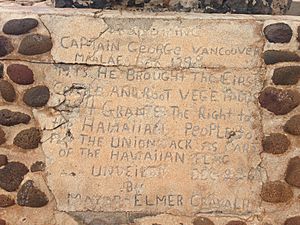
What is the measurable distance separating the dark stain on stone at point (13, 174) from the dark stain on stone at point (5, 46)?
1.74 feet

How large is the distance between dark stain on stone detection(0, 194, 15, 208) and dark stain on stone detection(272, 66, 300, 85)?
1380mm

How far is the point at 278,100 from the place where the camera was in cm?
387

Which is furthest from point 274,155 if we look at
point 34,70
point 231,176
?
point 34,70

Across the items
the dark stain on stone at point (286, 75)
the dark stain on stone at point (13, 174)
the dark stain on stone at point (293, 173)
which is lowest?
the dark stain on stone at point (13, 174)

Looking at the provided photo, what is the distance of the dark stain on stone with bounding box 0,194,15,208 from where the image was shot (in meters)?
3.89

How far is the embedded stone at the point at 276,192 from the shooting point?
152 inches

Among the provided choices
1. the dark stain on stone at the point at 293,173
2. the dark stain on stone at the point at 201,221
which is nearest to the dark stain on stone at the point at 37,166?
the dark stain on stone at the point at 201,221

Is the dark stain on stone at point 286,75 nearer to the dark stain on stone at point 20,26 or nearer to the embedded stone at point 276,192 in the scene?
the embedded stone at point 276,192

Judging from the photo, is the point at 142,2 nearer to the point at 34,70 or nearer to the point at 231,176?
the point at 34,70

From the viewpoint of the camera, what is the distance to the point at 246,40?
3.89 m

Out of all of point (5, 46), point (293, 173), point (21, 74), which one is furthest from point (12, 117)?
point (293, 173)

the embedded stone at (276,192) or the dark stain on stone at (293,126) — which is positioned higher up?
the dark stain on stone at (293,126)

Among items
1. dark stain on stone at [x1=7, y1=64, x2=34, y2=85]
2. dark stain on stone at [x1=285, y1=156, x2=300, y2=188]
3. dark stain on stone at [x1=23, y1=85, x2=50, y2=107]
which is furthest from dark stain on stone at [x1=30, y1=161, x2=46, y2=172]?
dark stain on stone at [x1=285, y1=156, x2=300, y2=188]

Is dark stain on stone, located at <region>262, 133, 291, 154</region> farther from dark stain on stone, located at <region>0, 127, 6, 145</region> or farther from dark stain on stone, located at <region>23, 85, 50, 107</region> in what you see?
dark stain on stone, located at <region>0, 127, 6, 145</region>
